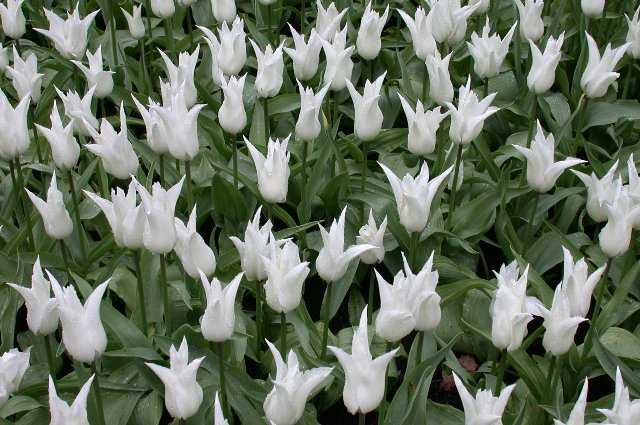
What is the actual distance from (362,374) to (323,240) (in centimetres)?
60

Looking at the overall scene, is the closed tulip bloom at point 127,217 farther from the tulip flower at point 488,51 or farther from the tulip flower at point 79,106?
the tulip flower at point 488,51

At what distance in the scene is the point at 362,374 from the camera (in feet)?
7.32

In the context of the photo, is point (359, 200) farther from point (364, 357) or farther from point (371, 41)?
point (364, 357)

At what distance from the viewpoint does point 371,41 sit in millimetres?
3918

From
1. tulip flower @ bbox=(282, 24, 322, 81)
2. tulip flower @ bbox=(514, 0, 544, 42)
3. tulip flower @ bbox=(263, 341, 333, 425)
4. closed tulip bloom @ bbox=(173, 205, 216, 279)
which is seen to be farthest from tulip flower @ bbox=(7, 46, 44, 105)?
tulip flower @ bbox=(514, 0, 544, 42)

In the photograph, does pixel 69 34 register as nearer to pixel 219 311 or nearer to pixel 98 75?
pixel 98 75

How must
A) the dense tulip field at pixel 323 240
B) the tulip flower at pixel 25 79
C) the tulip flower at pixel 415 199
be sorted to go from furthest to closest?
the tulip flower at pixel 25 79 → the tulip flower at pixel 415 199 → the dense tulip field at pixel 323 240

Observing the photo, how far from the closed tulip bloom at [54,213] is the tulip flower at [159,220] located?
0.44 m

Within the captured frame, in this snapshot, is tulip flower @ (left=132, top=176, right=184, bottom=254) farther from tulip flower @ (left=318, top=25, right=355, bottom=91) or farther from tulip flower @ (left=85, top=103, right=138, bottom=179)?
tulip flower @ (left=318, top=25, right=355, bottom=91)

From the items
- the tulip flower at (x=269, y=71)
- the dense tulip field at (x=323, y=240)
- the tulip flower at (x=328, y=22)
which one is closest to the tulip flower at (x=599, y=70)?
the dense tulip field at (x=323, y=240)

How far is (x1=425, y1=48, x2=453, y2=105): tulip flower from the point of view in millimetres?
3570

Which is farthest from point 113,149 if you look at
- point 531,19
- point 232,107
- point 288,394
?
point 531,19

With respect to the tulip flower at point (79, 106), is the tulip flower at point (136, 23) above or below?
below

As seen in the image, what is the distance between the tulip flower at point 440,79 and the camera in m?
3.57
